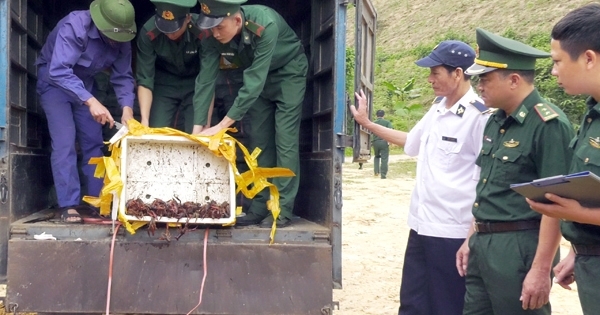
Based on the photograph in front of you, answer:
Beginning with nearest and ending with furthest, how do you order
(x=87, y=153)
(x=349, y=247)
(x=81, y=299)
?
(x=81, y=299)
(x=87, y=153)
(x=349, y=247)

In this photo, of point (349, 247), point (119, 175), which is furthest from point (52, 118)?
point (349, 247)

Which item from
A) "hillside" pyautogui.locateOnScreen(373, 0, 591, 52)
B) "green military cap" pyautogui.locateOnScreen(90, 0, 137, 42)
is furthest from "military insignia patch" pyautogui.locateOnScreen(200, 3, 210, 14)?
"hillside" pyautogui.locateOnScreen(373, 0, 591, 52)

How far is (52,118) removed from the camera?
14.0ft

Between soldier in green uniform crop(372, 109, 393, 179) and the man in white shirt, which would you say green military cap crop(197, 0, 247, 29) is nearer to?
the man in white shirt

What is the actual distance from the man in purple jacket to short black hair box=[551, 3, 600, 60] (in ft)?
9.03

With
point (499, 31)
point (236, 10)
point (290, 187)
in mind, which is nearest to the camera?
point (236, 10)

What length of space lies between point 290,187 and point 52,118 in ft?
5.10

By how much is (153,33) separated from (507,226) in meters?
2.65

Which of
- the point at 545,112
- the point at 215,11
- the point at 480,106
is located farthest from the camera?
the point at 215,11

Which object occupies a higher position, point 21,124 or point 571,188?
point 21,124

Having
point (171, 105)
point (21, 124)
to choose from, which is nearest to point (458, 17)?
point (171, 105)

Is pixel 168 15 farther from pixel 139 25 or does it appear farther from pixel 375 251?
pixel 375 251

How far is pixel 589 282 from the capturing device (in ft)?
7.41

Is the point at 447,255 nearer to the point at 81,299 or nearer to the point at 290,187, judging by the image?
the point at 290,187
